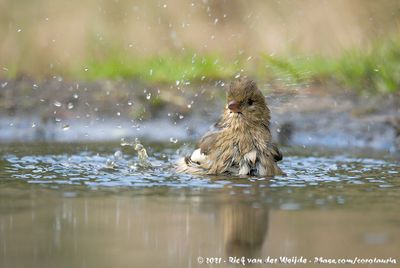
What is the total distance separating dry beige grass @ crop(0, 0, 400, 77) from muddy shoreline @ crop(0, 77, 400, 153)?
1.00m

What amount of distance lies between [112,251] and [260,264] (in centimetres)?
75

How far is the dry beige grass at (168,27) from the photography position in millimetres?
11531

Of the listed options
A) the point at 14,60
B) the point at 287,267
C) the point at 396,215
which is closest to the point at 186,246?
the point at 287,267

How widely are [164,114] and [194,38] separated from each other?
7.66 ft

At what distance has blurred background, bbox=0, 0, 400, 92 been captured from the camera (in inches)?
416

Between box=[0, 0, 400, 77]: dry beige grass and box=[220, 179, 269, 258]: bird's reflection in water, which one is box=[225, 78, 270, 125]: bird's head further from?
box=[0, 0, 400, 77]: dry beige grass

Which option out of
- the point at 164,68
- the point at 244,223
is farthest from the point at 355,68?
the point at 244,223

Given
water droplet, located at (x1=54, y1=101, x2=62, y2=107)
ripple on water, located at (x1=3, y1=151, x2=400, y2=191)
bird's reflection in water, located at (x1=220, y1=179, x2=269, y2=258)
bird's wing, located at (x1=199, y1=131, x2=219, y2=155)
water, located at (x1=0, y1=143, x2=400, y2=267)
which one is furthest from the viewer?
water droplet, located at (x1=54, y1=101, x2=62, y2=107)

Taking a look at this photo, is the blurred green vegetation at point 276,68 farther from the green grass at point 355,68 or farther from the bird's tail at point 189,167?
the bird's tail at point 189,167

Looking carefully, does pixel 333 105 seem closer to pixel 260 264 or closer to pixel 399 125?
pixel 399 125

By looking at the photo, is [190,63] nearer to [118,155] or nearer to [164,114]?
[164,114]

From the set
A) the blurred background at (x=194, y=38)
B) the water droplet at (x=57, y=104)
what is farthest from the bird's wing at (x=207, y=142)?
the water droplet at (x=57, y=104)

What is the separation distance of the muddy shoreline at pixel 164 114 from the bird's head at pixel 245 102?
4.37 feet

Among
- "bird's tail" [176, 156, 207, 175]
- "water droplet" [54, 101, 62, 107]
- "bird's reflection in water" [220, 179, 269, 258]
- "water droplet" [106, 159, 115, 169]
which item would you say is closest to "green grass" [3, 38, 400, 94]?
"water droplet" [54, 101, 62, 107]
